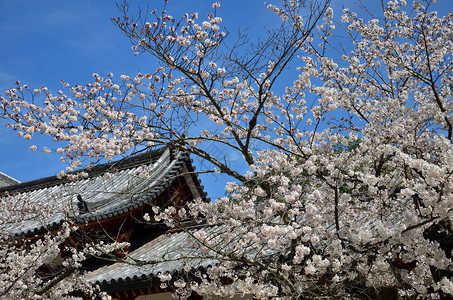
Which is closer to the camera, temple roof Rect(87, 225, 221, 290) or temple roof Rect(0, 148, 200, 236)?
temple roof Rect(87, 225, 221, 290)

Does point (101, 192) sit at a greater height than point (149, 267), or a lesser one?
greater

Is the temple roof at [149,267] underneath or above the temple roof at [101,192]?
underneath

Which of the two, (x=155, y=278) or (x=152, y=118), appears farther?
(x=155, y=278)

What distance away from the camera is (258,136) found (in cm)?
830

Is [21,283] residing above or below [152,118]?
below

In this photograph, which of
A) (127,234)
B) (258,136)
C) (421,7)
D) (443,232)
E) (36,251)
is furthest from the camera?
(127,234)

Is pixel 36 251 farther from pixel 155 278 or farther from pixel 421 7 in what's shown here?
pixel 421 7

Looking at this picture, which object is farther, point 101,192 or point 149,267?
point 101,192

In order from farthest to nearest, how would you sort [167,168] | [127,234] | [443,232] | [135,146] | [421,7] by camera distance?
[167,168] → [127,234] → [421,7] → [135,146] → [443,232]

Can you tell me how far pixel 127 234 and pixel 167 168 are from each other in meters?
2.31

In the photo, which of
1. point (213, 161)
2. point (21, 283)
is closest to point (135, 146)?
point (213, 161)

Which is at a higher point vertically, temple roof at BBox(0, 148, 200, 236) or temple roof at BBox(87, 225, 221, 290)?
temple roof at BBox(0, 148, 200, 236)

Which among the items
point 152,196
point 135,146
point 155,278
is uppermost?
point 152,196

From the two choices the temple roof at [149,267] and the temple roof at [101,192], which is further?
the temple roof at [101,192]
